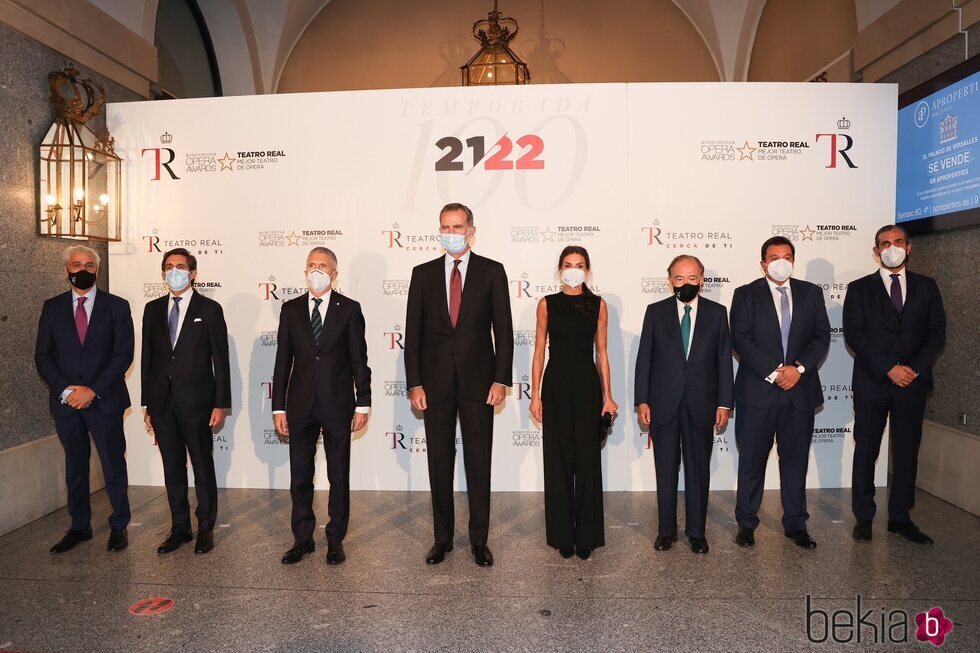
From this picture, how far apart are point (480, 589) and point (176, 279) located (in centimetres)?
242

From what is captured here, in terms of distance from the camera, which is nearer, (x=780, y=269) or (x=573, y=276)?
(x=573, y=276)

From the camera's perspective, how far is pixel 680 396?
11.5 feet

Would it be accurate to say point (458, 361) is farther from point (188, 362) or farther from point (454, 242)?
point (188, 362)

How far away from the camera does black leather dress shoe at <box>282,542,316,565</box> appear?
11.2 ft

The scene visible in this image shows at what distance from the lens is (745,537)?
11.9 feet

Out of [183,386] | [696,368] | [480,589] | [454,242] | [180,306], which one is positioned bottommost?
[480,589]

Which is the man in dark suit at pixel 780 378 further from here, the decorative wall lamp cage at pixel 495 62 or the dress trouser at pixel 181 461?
the decorative wall lamp cage at pixel 495 62

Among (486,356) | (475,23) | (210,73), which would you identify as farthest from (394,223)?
(210,73)

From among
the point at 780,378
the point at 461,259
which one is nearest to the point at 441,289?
the point at 461,259

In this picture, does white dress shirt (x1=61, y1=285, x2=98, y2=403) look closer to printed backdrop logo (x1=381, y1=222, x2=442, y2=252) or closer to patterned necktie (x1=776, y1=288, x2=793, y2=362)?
printed backdrop logo (x1=381, y1=222, x2=442, y2=252)

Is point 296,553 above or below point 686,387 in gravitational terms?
below

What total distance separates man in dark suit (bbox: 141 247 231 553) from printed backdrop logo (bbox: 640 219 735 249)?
3.00 metres

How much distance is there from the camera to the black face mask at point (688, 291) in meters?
3.51

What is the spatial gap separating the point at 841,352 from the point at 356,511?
3690mm
